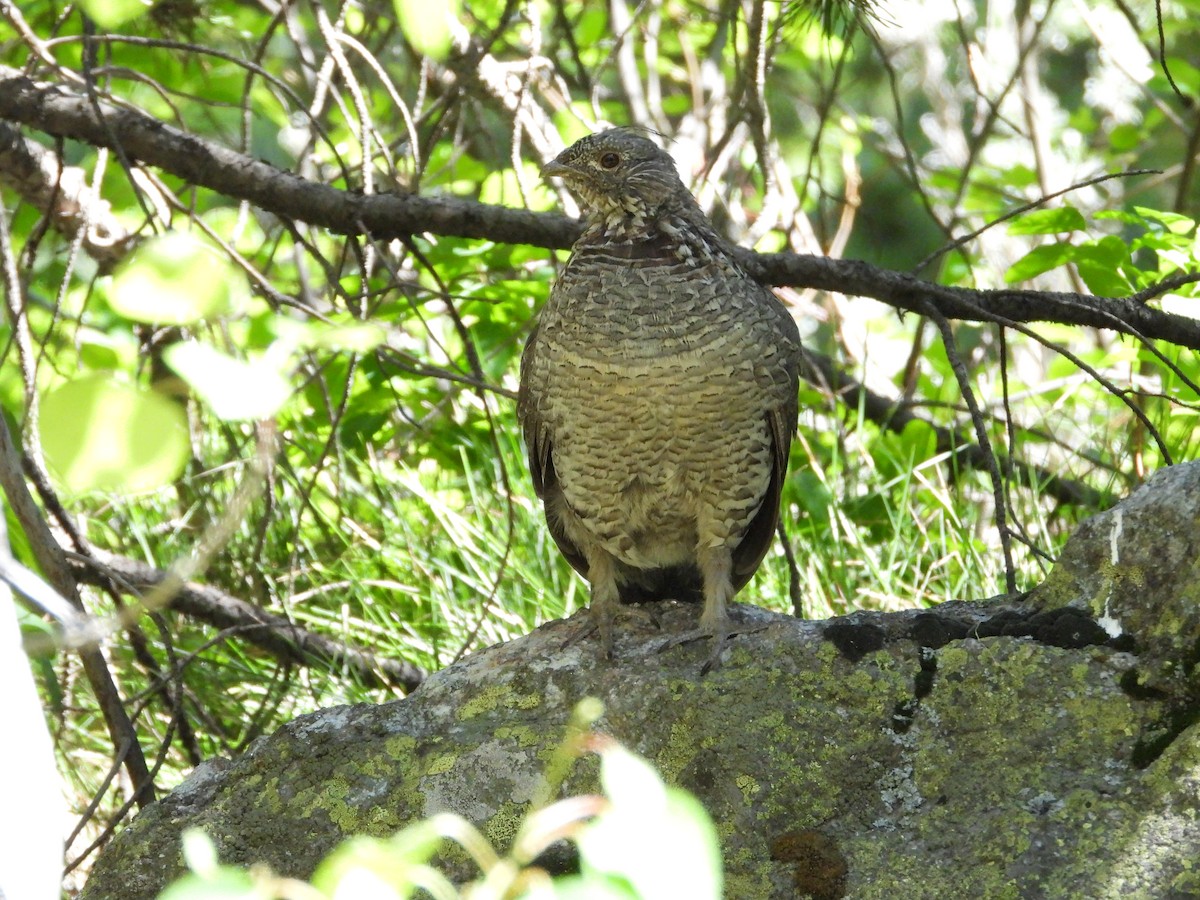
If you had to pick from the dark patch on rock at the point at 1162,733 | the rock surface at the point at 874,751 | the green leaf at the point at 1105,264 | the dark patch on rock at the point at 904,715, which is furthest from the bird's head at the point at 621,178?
the dark patch on rock at the point at 1162,733

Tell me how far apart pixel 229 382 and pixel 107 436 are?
11 centimetres

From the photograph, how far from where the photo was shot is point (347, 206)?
361 centimetres

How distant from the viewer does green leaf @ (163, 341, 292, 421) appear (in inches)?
40.1

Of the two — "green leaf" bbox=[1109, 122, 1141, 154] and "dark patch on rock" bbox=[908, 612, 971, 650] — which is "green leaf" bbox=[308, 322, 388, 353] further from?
"green leaf" bbox=[1109, 122, 1141, 154]

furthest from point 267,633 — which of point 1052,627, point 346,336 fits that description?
point 346,336

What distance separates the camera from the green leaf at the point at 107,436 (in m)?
1.05

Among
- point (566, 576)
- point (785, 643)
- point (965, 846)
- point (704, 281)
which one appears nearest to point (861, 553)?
point (566, 576)

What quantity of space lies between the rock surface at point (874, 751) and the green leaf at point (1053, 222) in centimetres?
129

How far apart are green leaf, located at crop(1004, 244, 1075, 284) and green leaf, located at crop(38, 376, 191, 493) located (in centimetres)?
322

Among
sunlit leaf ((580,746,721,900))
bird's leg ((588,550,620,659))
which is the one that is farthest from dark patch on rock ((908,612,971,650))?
sunlit leaf ((580,746,721,900))

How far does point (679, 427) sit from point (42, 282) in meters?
2.81

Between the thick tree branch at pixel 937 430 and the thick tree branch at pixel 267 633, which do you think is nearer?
the thick tree branch at pixel 267 633

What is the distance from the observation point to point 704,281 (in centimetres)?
351

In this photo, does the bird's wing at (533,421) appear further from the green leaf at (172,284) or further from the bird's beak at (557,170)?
the green leaf at (172,284)
